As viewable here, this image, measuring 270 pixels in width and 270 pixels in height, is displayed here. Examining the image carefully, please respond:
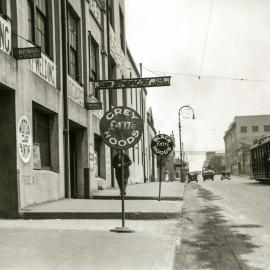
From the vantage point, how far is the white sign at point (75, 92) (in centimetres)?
1666

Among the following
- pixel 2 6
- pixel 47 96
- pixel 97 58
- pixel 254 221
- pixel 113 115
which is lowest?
pixel 254 221

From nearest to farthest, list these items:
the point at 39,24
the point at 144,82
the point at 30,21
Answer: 1. the point at 30,21
2. the point at 39,24
3. the point at 144,82

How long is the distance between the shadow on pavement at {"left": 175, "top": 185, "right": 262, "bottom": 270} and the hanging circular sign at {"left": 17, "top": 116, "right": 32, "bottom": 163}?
13.4 ft

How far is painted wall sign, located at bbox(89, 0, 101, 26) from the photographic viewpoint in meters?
20.8

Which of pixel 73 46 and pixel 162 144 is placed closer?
pixel 162 144

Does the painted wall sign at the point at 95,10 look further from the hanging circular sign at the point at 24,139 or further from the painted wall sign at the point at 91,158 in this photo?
the hanging circular sign at the point at 24,139

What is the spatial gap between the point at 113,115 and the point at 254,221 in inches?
174

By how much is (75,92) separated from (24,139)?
239 inches

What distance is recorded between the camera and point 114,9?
27.4 m

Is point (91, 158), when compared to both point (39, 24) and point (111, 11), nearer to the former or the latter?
point (39, 24)

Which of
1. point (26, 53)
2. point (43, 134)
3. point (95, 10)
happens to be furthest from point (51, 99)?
point (95, 10)

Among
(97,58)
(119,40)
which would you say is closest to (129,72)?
(119,40)

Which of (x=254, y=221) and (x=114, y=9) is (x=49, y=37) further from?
(x=114, y=9)

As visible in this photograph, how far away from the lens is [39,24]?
45.8 ft
